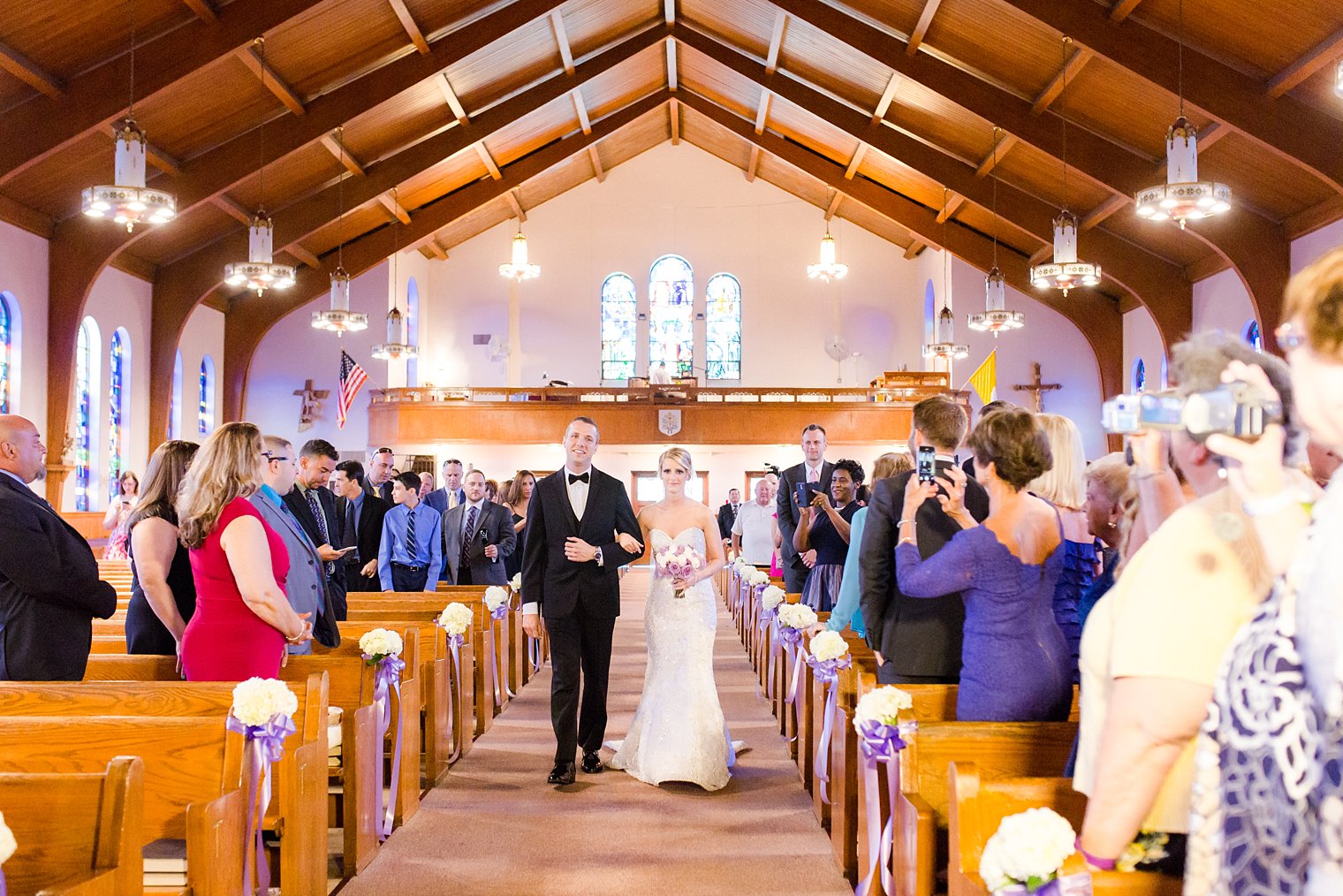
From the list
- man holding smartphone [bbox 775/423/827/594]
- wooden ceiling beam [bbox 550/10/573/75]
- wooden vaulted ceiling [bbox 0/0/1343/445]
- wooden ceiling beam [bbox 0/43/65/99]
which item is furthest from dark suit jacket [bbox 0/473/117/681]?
wooden ceiling beam [bbox 550/10/573/75]

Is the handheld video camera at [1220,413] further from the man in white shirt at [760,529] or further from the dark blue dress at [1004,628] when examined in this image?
the man in white shirt at [760,529]

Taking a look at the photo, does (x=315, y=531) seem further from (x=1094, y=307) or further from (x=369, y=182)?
(x=1094, y=307)

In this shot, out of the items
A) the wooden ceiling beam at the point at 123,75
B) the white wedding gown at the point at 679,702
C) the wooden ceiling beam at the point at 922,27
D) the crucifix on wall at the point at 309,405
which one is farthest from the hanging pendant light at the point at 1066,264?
the crucifix on wall at the point at 309,405

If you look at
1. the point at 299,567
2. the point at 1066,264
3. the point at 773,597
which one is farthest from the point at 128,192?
the point at 1066,264

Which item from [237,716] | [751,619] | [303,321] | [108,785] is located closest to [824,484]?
[751,619]

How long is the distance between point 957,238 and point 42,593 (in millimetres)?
17386

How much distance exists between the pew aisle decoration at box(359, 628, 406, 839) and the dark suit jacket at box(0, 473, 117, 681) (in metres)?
1.08

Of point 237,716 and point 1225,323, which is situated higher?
point 1225,323

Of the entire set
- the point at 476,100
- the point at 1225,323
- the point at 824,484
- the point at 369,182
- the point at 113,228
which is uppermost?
the point at 476,100

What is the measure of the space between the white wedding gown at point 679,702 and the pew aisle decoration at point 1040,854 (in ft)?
12.1

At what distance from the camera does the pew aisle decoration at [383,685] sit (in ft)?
14.7

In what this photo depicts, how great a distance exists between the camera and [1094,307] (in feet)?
64.1

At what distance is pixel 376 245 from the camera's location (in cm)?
1938

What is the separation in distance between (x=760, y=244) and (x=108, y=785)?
22.4 m
